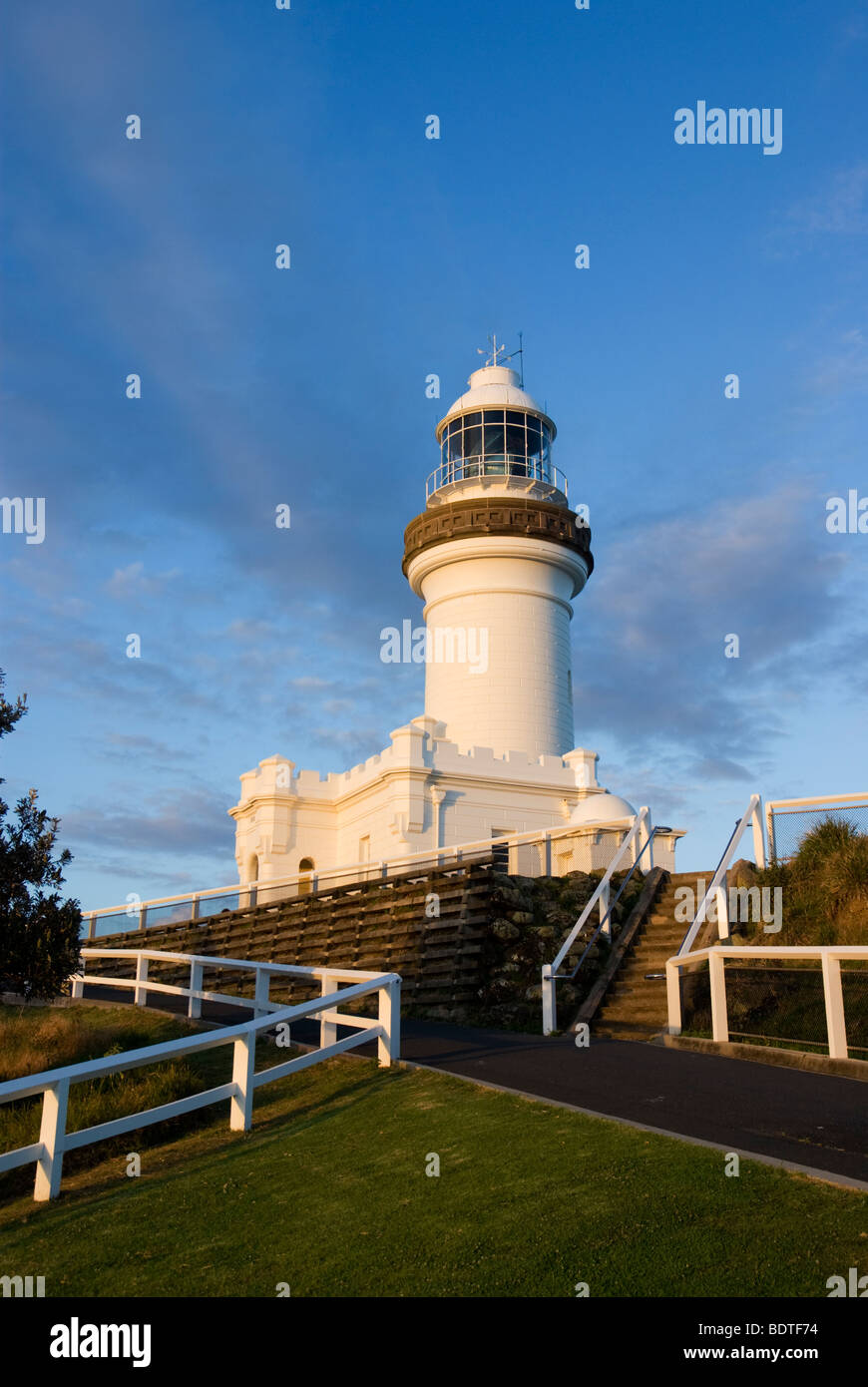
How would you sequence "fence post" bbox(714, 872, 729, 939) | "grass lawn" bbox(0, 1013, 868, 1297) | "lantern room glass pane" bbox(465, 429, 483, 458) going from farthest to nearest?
"lantern room glass pane" bbox(465, 429, 483, 458)
"fence post" bbox(714, 872, 729, 939)
"grass lawn" bbox(0, 1013, 868, 1297)

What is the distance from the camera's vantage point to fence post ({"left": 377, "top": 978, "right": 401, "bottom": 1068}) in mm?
10344

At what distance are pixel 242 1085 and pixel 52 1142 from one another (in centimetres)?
168

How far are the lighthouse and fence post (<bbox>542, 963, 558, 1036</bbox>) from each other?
1434 cm

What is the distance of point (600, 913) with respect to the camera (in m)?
17.3

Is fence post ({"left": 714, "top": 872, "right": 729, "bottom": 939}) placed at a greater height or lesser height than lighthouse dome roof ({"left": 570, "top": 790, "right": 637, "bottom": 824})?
lesser

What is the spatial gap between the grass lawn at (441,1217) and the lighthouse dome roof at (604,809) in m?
16.3

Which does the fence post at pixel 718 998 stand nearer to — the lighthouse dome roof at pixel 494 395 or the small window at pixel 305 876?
the small window at pixel 305 876

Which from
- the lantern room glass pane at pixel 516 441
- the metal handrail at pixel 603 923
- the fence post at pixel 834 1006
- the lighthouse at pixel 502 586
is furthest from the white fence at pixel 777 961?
the lantern room glass pane at pixel 516 441

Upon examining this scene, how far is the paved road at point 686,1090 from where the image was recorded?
22.7 ft

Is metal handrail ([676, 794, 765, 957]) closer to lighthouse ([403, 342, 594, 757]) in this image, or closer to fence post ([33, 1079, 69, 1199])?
fence post ([33, 1079, 69, 1199])

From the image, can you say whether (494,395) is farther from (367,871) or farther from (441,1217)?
(441,1217)

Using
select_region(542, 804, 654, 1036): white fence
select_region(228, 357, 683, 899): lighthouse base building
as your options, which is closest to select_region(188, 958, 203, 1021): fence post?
select_region(542, 804, 654, 1036): white fence

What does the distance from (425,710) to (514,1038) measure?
18.5m
